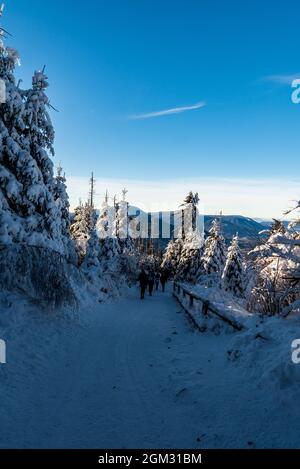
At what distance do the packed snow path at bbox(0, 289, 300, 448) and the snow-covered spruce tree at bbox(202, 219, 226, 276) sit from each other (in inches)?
1004

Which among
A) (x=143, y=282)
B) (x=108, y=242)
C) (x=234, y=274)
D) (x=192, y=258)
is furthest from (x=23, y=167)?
(x=192, y=258)

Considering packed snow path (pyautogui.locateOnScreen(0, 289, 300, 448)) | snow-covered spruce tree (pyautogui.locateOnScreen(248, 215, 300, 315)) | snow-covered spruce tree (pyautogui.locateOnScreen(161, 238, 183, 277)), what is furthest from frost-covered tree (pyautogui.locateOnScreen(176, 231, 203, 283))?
packed snow path (pyautogui.locateOnScreen(0, 289, 300, 448))

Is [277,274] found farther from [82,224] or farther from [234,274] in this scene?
[82,224]

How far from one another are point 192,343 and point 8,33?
11.2 m

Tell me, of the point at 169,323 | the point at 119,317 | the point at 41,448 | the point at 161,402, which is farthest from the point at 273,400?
the point at 119,317

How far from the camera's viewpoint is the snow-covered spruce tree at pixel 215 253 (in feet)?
113

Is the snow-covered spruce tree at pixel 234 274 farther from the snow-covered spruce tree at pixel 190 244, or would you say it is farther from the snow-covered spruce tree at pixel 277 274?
the snow-covered spruce tree at pixel 277 274

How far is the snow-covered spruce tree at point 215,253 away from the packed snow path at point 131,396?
83.7 ft

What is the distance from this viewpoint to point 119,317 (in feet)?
46.0

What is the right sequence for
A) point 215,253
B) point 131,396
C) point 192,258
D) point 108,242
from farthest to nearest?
1. point 192,258
2. point 215,253
3. point 108,242
4. point 131,396

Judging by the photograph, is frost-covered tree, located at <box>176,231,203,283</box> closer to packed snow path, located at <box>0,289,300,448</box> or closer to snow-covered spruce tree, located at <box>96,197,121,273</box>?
snow-covered spruce tree, located at <box>96,197,121,273</box>

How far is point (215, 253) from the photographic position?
3519 centimetres

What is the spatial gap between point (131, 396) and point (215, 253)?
99.3ft

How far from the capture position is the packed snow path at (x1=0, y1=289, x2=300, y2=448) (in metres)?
4.42
